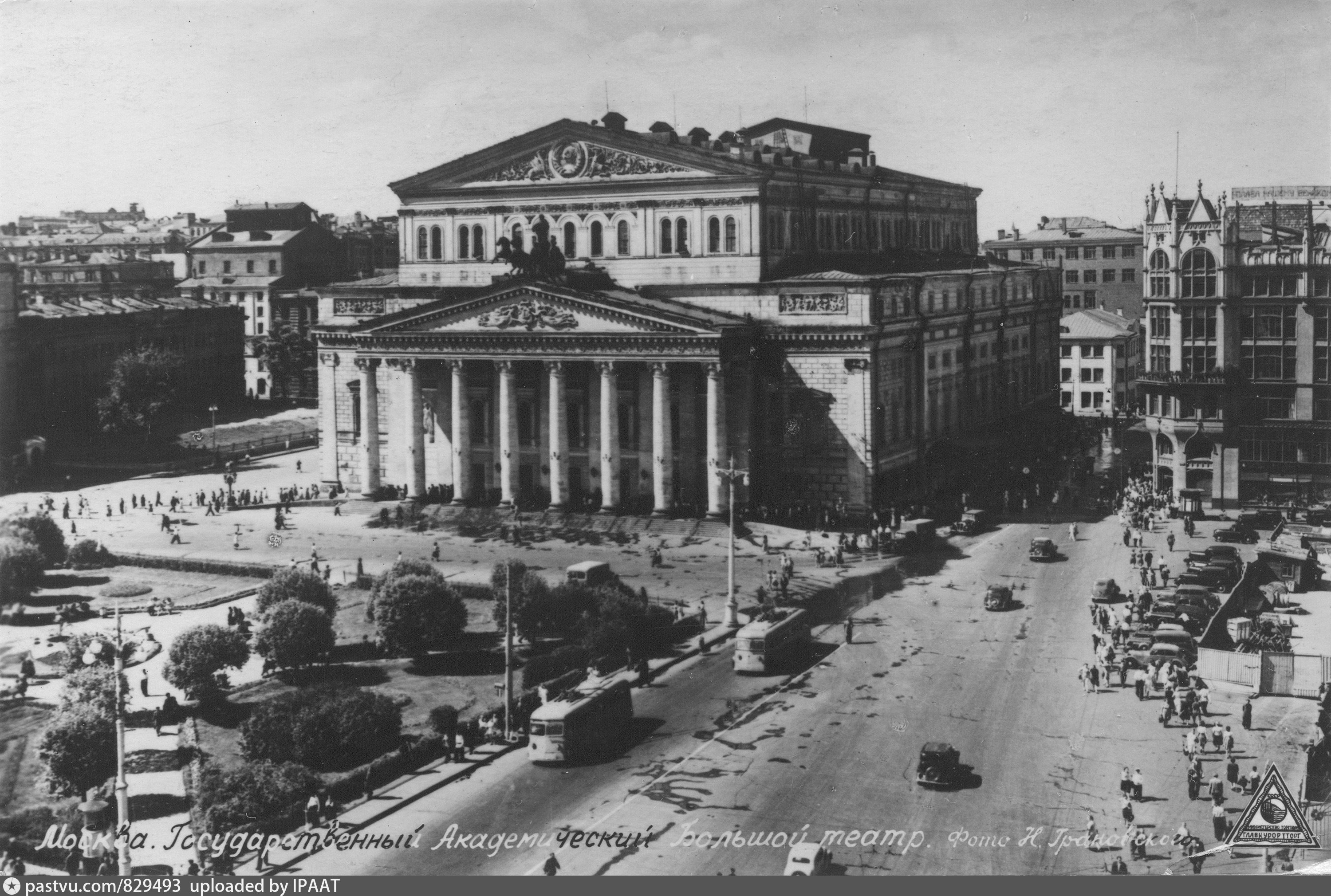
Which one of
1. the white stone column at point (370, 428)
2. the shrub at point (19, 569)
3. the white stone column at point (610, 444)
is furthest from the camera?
the white stone column at point (370, 428)

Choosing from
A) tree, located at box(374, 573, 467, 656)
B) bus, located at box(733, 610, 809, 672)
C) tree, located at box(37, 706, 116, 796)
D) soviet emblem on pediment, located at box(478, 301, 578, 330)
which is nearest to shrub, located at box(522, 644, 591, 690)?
tree, located at box(374, 573, 467, 656)

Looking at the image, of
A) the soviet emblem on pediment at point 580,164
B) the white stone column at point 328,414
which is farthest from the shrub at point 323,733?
the soviet emblem on pediment at point 580,164

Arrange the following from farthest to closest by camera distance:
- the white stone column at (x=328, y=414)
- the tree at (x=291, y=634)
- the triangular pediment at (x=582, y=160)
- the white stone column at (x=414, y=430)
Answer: the white stone column at (x=328, y=414)
the triangular pediment at (x=582, y=160)
the white stone column at (x=414, y=430)
the tree at (x=291, y=634)

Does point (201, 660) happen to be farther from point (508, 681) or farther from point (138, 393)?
point (138, 393)

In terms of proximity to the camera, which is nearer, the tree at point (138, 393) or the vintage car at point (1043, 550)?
the vintage car at point (1043, 550)

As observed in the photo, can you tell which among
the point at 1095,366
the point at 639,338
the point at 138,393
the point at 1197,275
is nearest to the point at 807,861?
the point at 639,338

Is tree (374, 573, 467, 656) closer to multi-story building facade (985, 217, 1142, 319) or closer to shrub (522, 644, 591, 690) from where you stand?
shrub (522, 644, 591, 690)

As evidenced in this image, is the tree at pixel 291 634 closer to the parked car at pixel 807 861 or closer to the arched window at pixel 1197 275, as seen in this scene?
the parked car at pixel 807 861

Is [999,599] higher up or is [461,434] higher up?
[461,434]
